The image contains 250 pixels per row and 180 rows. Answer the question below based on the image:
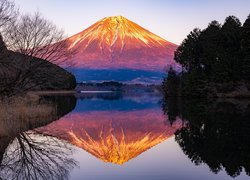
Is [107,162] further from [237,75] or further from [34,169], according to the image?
[237,75]

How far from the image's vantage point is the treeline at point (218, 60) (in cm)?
7425

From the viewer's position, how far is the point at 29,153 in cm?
1741

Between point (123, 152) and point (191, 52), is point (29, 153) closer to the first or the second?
point (123, 152)

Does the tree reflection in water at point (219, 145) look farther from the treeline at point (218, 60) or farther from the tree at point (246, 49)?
→ the treeline at point (218, 60)

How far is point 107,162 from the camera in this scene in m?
15.8

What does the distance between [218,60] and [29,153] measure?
6406 cm

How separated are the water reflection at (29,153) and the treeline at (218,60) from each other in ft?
168

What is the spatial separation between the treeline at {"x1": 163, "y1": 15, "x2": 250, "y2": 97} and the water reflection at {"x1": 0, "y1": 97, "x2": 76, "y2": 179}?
168 feet

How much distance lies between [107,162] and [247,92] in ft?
197

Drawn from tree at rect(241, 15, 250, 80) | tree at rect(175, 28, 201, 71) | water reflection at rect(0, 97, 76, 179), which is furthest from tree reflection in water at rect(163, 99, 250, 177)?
tree at rect(175, 28, 201, 71)

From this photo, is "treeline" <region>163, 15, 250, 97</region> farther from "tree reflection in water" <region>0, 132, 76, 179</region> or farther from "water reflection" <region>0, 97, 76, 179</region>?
"tree reflection in water" <region>0, 132, 76, 179</region>

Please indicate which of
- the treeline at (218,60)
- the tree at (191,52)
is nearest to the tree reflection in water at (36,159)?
the treeline at (218,60)

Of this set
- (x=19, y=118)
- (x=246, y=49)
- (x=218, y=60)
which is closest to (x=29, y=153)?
(x=19, y=118)

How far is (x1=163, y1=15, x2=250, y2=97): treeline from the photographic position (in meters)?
74.2
